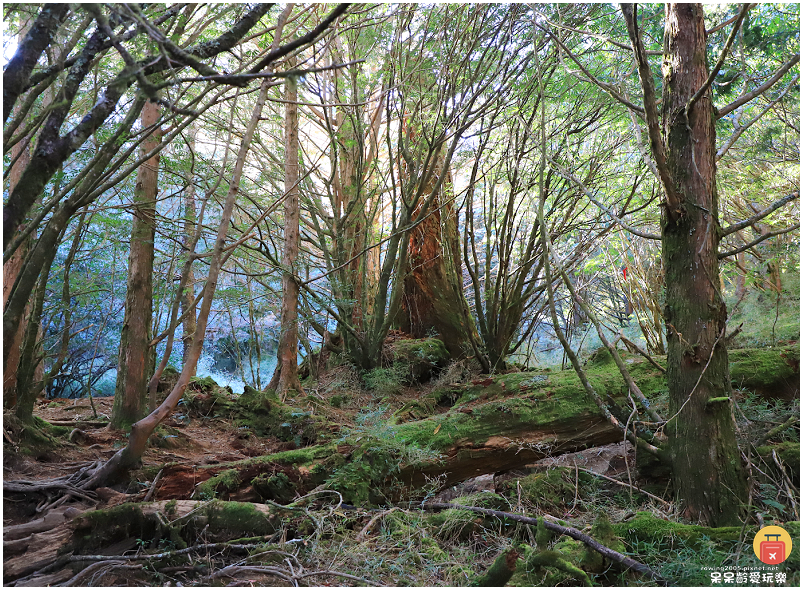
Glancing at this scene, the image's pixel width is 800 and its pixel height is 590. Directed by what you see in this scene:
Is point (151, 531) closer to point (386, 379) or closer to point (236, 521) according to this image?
point (236, 521)

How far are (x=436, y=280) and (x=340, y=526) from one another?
4.27m

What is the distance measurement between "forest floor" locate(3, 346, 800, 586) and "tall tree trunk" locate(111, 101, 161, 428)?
247mm

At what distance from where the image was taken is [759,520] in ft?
7.27

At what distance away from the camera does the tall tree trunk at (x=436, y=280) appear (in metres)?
6.05

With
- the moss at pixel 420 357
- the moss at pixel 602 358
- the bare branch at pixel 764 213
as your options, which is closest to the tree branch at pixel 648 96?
the bare branch at pixel 764 213

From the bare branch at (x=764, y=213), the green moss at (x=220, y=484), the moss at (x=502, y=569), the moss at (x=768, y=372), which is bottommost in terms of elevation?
the moss at (x=502, y=569)

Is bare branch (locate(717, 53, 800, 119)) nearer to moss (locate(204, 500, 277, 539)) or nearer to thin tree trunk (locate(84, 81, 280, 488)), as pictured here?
thin tree trunk (locate(84, 81, 280, 488))

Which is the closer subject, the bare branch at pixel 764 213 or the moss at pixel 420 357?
the bare branch at pixel 764 213

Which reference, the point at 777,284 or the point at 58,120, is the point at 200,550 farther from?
the point at 777,284

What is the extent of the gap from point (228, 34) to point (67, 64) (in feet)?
2.61

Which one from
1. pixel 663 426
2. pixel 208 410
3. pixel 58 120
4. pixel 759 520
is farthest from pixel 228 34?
pixel 208 410

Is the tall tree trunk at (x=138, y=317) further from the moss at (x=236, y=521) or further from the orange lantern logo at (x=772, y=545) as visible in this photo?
the orange lantern logo at (x=772, y=545)

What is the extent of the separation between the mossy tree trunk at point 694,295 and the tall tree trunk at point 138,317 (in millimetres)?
3667

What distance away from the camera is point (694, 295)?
2561mm
